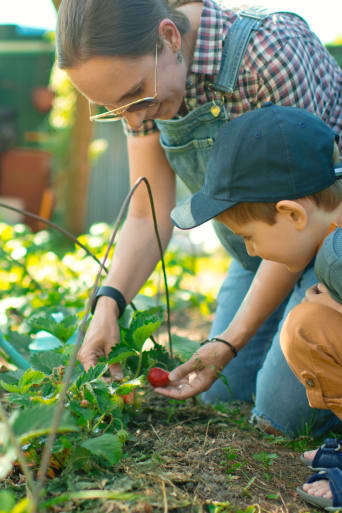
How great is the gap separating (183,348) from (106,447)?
660 millimetres

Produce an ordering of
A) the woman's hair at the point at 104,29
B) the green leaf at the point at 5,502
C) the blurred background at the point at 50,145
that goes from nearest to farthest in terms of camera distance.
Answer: the green leaf at the point at 5,502, the woman's hair at the point at 104,29, the blurred background at the point at 50,145

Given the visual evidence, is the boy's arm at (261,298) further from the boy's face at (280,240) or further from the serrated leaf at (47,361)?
the serrated leaf at (47,361)

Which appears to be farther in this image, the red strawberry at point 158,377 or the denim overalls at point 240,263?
the denim overalls at point 240,263

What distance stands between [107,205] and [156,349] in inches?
266

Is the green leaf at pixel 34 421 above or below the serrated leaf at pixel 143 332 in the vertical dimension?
above

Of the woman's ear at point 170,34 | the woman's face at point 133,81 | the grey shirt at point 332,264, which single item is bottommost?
the grey shirt at point 332,264

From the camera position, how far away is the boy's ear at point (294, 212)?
4.37ft

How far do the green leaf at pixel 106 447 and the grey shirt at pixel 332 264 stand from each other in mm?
572

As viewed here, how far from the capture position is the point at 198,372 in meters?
1.65

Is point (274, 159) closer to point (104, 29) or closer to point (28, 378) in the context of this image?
point (104, 29)

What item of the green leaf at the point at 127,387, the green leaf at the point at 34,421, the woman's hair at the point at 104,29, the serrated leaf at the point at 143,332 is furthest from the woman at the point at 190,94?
the green leaf at the point at 34,421

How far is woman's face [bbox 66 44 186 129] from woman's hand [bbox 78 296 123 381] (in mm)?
580

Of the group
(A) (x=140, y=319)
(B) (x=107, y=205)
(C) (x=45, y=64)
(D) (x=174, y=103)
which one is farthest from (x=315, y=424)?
(C) (x=45, y=64)

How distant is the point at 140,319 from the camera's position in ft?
5.20
